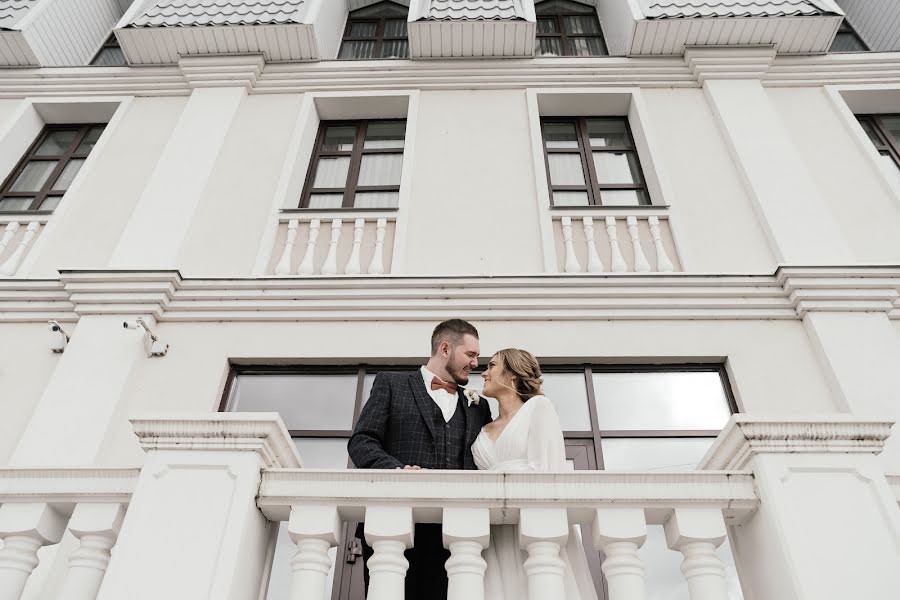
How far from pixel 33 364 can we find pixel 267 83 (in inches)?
156

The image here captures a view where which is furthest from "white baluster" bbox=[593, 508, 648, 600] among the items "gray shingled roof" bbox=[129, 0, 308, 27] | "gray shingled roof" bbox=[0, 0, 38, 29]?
"gray shingled roof" bbox=[0, 0, 38, 29]

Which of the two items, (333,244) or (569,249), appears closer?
(569,249)

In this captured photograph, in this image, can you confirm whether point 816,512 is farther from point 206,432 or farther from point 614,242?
point 614,242

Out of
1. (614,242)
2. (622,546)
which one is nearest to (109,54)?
(614,242)

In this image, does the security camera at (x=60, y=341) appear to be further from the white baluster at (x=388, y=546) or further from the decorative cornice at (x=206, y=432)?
the white baluster at (x=388, y=546)

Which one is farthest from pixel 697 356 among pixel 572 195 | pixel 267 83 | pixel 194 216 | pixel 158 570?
pixel 267 83

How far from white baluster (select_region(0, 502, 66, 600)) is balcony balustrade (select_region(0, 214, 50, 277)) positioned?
4648 millimetres

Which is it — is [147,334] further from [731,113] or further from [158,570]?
[731,113]

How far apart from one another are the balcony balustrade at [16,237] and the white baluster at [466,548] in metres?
5.77

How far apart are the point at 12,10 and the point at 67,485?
26.0ft

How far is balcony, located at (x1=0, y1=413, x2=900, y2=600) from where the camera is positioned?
2.02 m

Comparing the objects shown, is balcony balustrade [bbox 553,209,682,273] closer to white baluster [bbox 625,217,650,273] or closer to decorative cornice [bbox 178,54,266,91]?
white baluster [bbox 625,217,650,273]

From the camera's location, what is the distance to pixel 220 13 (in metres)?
7.56

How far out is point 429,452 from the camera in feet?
9.48
